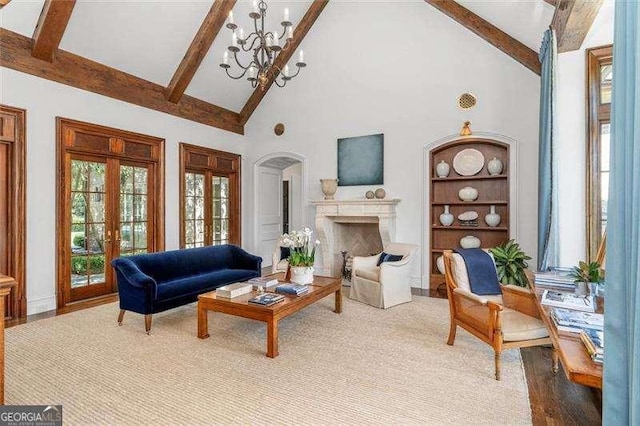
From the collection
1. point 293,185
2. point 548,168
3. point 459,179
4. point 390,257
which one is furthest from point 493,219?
point 293,185

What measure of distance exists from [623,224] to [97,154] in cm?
563

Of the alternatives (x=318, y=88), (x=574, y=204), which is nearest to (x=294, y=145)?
(x=318, y=88)

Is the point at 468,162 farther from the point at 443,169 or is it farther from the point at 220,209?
the point at 220,209

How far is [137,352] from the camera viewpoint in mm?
3119

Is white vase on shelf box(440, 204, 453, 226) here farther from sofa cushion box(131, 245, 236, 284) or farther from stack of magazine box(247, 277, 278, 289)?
sofa cushion box(131, 245, 236, 284)

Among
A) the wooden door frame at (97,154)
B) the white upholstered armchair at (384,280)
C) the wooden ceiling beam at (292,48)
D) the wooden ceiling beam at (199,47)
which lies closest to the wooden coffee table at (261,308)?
the white upholstered armchair at (384,280)

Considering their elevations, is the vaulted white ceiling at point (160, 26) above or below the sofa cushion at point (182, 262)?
above

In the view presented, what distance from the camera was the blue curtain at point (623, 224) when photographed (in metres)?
1.23

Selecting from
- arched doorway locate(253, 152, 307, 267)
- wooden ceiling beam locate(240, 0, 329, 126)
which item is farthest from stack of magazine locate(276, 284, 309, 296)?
wooden ceiling beam locate(240, 0, 329, 126)

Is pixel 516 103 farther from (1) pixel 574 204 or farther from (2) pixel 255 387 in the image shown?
→ (2) pixel 255 387

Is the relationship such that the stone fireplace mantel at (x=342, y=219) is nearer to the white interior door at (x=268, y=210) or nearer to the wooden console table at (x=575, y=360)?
the white interior door at (x=268, y=210)

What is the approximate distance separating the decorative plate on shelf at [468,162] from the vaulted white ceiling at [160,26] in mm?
1576

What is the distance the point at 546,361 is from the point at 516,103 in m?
3.64

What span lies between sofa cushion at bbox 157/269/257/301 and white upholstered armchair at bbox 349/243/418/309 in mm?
1471
